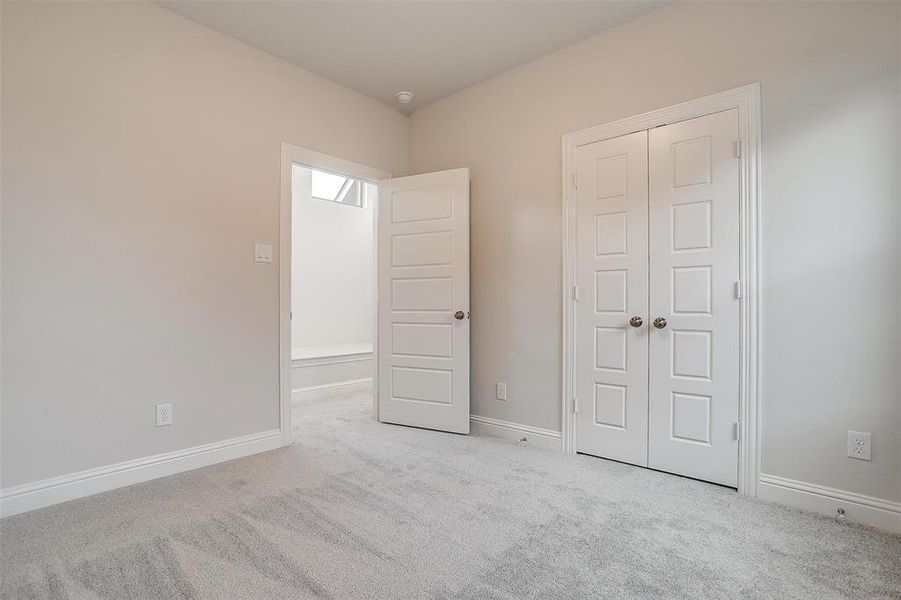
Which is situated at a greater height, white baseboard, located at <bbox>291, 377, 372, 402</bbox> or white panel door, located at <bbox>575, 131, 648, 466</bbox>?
Result: white panel door, located at <bbox>575, 131, 648, 466</bbox>

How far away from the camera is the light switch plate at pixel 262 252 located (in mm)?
2986

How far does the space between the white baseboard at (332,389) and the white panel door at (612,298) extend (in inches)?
111

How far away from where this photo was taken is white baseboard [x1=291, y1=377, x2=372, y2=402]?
4559mm

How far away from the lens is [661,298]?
2607mm

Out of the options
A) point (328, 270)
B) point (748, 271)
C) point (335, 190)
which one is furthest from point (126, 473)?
point (335, 190)

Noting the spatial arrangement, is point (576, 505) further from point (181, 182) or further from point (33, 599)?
point (181, 182)

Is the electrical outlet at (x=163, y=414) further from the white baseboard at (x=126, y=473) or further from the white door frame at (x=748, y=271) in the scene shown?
the white door frame at (x=748, y=271)

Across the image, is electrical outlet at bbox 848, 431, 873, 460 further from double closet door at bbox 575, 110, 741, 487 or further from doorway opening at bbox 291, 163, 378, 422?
doorway opening at bbox 291, 163, 378, 422

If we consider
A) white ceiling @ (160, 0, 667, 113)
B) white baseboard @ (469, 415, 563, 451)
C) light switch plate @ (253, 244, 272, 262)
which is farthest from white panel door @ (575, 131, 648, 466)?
light switch plate @ (253, 244, 272, 262)

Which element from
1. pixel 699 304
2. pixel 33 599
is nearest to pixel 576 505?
pixel 699 304

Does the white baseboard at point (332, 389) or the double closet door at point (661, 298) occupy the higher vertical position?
the double closet door at point (661, 298)

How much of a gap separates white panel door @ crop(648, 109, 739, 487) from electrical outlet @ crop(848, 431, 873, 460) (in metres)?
0.46

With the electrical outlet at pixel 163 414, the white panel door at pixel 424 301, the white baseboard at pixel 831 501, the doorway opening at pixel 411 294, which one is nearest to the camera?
the white baseboard at pixel 831 501

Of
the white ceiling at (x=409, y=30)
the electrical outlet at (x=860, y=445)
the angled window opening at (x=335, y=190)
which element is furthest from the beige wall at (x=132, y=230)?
the electrical outlet at (x=860, y=445)
